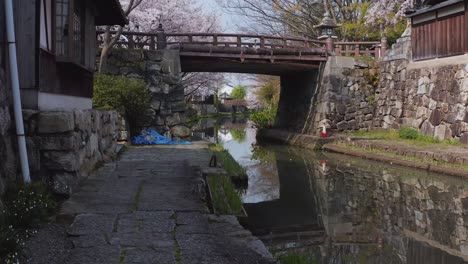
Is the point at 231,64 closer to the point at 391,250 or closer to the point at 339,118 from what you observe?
the point at 339,118

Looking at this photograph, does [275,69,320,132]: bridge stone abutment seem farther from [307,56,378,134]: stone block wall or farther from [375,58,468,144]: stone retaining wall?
[375,58,468,144]: stone retaining wall

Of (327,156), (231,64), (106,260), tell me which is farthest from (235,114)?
(106,260)

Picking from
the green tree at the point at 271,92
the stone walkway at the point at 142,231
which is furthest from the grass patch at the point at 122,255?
the green tree at the point at 271,92

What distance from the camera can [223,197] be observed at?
6949mm

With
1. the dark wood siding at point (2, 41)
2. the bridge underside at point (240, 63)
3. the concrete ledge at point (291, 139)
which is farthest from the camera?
the bridge underside at point (240, 63)

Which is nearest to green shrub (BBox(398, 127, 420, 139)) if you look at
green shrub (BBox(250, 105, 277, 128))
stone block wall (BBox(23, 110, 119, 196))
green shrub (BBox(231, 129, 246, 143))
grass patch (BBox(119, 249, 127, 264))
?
green shrub (BBox(231, 129, 246, 143))

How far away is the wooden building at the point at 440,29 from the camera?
15.6 metres

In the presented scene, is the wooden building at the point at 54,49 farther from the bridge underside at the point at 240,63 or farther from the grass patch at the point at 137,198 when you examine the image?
the bridge underside at the point at 240,63

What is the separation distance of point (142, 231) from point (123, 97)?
11.7 metres

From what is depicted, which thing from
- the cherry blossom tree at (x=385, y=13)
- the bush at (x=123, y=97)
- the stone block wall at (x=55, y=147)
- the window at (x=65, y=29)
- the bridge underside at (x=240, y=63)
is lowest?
the stone block wall at (x=55, y=147)

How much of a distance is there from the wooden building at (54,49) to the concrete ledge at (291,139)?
478 inches

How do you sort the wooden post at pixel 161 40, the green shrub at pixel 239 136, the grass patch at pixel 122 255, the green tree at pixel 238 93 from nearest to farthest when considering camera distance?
the grass patch at pixel 122 255 → the wooden post at pixel 161 40 → the green shrub at pixel 239 136 → the green tree at pixel 238 93

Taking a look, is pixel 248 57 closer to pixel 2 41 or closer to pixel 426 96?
pixel 426 96

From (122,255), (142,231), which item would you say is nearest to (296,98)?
(142,231)
